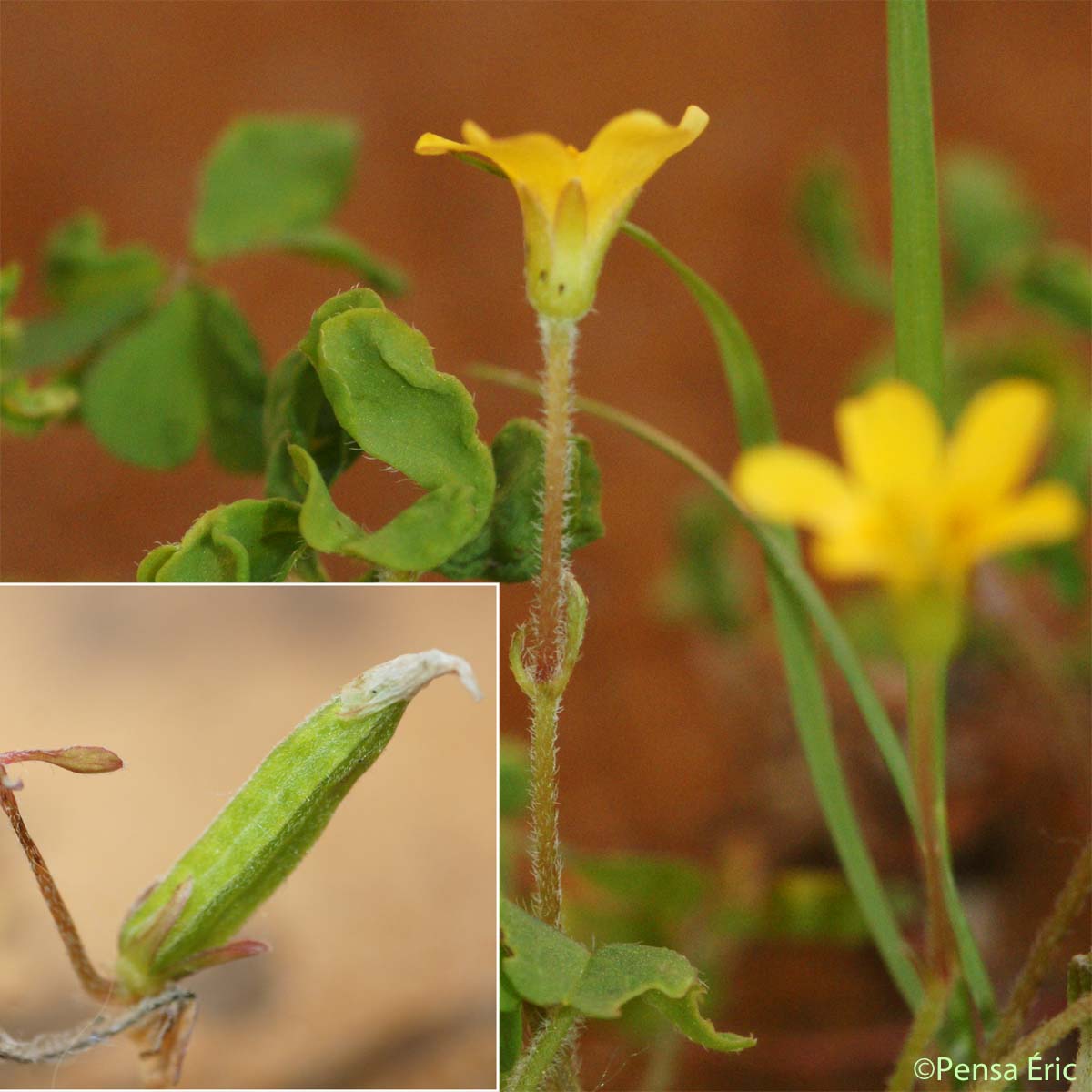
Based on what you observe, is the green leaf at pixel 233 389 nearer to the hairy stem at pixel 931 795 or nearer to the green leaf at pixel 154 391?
the green leaf at pixel 154 391

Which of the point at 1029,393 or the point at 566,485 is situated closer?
the point at 1029,393

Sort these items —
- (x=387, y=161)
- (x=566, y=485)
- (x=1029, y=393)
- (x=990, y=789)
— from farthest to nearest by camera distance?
(x=387, y=161) < (x=990, y=789) < (x=566, y=485) < (x=1029, y=393)

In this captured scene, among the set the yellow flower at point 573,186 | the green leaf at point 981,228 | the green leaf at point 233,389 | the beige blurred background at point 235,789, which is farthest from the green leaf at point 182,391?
the green leaf at point 981,228

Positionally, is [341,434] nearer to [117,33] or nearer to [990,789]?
[990,789]

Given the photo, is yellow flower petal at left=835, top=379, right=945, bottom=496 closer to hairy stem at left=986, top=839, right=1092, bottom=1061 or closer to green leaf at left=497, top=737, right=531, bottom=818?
hairy stem at left=986, top=839, right=1092, bottom=1061

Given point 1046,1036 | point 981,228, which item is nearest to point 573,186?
point 1046,1036

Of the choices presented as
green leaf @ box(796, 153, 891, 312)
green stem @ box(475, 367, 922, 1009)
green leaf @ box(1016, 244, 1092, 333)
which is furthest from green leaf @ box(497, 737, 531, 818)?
green leaf @ box(796, 153, 891, 312)

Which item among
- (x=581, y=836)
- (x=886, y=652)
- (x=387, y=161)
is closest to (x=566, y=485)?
(x=581, y=836)
